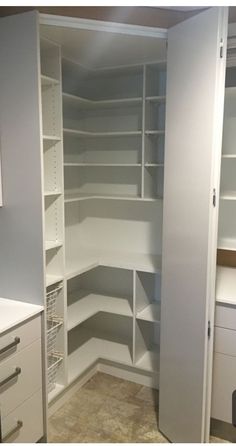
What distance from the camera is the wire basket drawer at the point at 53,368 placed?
2320 millimetres

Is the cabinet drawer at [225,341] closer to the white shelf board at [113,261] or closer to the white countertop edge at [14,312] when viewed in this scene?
the white shelf board at [113,261]

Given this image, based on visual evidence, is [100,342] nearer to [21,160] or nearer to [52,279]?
[52,279]

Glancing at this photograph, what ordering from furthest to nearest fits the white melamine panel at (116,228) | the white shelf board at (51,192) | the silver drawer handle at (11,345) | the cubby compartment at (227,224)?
the white melamine panel at (116,228) < the cubby compartment at (227,224) < the white shelf board at (51,192) < the silver drawer handle at (11,345)

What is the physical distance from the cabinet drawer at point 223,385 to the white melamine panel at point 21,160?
1.10 meters

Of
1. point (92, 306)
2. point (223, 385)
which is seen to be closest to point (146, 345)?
point (92, 306)

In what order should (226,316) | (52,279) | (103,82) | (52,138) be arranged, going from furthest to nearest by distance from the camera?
(103,82), (52,279), (52,138), (226,316)

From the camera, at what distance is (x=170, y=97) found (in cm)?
191

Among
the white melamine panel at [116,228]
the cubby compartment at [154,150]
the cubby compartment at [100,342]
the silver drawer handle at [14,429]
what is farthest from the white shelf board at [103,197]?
the silver drawer handle at [14,429]

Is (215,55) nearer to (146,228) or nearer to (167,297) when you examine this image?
(167,297)

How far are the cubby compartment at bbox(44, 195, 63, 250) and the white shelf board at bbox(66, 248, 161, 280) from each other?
0.86 feet

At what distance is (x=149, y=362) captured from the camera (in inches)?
104

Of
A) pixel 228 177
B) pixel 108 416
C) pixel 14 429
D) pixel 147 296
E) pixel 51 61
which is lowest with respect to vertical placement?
pixel 108 416

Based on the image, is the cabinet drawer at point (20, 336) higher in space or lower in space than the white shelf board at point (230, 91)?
lower

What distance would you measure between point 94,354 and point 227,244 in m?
1.35
